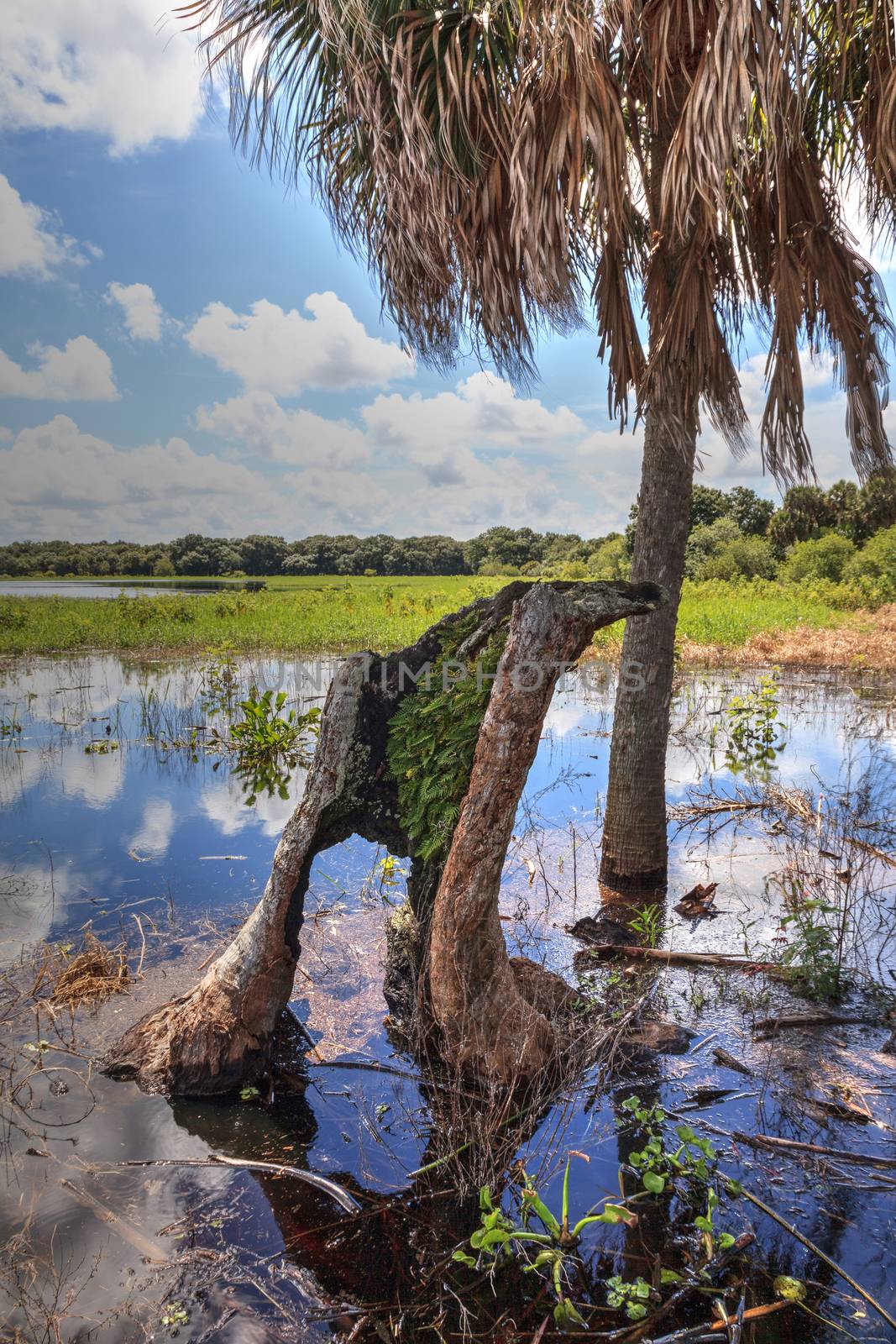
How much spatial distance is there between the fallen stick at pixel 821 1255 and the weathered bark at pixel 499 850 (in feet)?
3.34

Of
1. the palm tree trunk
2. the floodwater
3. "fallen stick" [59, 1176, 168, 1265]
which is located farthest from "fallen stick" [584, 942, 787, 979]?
"fallen stick" [59, 1176, 168, 1265]

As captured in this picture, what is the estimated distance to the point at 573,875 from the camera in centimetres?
662

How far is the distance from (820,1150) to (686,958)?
6.20ft

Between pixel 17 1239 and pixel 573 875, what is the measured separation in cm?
449

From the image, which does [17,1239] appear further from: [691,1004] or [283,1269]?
[691,1004]

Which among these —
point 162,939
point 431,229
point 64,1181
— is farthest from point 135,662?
point 64,1181

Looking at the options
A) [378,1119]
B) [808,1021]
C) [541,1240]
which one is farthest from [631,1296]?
[808,1021]

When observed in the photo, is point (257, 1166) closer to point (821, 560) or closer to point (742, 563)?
point (821, 560)

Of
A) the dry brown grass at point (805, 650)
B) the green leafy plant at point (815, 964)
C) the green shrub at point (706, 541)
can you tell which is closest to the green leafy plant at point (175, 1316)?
the green leafy plant at point (815, 964)

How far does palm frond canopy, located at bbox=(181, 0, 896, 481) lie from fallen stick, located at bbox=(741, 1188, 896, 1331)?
3965 millimetres

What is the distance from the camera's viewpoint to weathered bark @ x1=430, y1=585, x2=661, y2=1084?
3.66 metres

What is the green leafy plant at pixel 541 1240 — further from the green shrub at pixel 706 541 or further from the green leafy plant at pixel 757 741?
the green shrub at pixel 706 541

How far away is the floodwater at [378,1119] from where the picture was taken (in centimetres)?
268

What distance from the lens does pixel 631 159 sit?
5852 millimetres
